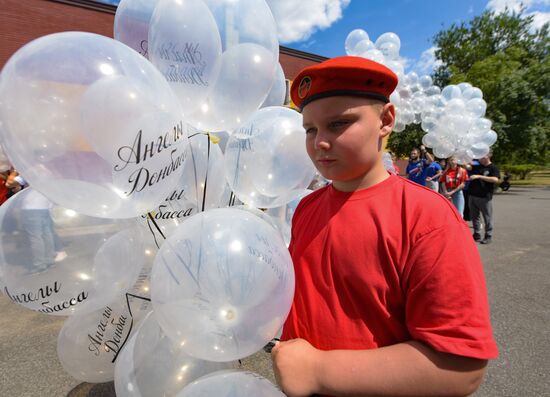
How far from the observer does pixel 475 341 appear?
25.1 inches

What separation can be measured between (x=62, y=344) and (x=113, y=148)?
1339 mm

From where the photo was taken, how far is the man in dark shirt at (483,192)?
19.2 feet

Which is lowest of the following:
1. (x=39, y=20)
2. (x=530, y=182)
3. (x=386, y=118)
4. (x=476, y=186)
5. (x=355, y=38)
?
(x=530, y=182)

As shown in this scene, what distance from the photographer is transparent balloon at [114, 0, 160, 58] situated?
169 cm

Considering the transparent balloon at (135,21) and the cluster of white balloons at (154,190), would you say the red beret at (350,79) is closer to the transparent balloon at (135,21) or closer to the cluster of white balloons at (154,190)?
the cluster of white balloons at (154,190)

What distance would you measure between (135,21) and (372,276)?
1758 mm

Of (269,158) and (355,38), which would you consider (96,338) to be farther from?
(355,38)

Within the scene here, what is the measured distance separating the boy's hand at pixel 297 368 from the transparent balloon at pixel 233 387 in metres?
0.31

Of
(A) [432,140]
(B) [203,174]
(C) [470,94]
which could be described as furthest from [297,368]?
(C) [470,94]

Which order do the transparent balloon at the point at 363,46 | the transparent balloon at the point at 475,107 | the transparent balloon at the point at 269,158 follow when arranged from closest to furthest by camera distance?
1. the transparent balloon at the point at 269,158
2. the transparent balloon at the point at 363,46
3. the transparent balloon at the point at 475,107

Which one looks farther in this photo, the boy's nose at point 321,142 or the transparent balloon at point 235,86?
the transparent balloon at point 235,86

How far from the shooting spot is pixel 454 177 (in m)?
6.36

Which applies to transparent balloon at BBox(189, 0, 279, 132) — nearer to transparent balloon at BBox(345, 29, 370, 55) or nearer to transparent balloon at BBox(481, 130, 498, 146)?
transparent balloon at BBox(345, 29, 370, 55)

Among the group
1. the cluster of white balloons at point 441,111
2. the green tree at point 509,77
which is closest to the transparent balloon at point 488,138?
the cluster of white balloons at point 441,111
